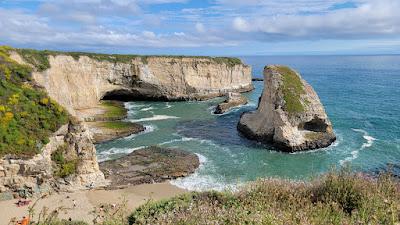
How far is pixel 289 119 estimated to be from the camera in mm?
40844

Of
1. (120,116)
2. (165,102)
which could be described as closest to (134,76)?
(165,102)

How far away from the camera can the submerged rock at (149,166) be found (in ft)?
101

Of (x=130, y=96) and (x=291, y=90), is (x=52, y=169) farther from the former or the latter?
(x=130, y=96)

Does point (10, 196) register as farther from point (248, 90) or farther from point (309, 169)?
point (248, 90)

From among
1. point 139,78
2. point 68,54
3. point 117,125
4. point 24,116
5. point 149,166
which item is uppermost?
point 68,54

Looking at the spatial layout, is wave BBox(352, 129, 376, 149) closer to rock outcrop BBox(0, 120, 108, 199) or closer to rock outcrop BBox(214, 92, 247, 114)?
rock outcrop BBox(214, 92, 247, 114)

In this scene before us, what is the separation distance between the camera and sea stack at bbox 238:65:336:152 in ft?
130

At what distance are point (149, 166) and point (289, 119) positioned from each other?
16341 mm

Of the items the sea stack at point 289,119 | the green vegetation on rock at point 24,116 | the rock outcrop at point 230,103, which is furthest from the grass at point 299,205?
the rock outcrop at point 230,103

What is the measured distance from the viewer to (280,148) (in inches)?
1553

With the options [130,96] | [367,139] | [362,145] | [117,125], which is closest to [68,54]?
[130,96]

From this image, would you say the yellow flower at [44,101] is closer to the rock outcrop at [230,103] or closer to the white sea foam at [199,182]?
the white sea foam at [199,182]

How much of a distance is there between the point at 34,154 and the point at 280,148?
23.5 m

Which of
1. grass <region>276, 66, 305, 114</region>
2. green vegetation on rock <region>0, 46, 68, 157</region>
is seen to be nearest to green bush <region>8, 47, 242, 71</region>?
green vegetation on rock <region>0, 46, 68, 157</region>
